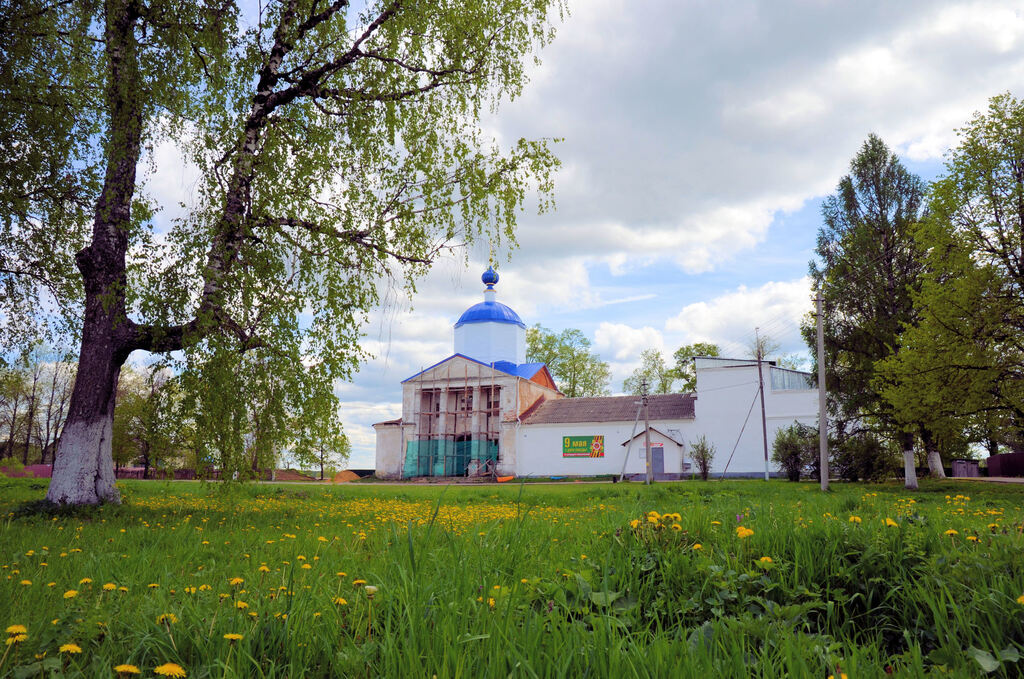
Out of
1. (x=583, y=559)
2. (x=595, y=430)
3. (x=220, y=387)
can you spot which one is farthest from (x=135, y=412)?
(x=583, y=559)

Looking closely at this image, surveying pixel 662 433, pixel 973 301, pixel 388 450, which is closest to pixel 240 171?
pixel 973 301

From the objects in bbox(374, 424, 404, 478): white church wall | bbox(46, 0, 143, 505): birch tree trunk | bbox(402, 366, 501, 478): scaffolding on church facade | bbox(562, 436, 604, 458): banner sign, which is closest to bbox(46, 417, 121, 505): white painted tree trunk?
bbox(46, 0, 143, 505): birch tree trunk

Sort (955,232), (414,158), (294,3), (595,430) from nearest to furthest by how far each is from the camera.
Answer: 1. (294,3)
2. (414,158)
3. (955,232)
4. (595,430)

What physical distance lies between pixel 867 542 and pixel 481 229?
9023mm

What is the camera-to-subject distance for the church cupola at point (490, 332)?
55.8 m

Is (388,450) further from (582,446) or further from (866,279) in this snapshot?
(866,279)

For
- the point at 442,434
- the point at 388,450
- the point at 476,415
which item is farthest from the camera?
the point at 388,450

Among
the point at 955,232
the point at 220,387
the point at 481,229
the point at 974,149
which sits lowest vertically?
the point at 220,387

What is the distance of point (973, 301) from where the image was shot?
64.0ft

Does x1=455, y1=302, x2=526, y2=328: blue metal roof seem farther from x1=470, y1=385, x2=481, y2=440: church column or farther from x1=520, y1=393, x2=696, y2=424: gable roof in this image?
x1=520, y1=393, x2=696, y2=424: gable roof

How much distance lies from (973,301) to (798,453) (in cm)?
1742

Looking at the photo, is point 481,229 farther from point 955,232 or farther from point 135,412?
point 135,412

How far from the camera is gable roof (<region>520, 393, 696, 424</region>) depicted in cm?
4781

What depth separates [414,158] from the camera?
11.9 m
